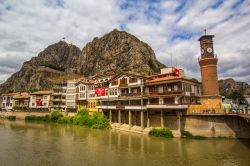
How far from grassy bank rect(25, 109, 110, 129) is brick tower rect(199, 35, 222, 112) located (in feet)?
91.6

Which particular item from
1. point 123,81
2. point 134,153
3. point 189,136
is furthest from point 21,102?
point 134,153

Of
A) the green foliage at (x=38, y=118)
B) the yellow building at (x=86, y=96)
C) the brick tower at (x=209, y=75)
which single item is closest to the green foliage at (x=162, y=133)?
the brick tower at (x=209, y=75)

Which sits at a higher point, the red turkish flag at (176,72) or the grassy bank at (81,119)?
the red turkish flag at (176,72)

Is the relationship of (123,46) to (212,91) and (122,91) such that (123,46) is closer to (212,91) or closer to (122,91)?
(122,91)

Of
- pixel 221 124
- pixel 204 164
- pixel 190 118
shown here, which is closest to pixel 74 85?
pixel 190 118

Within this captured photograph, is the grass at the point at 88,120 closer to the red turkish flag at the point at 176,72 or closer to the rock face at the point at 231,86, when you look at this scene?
the red turkish flag at the point at 176,72

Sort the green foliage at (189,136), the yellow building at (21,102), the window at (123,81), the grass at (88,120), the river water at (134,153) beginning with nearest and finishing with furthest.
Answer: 1. the river water at (134,153)
2. the green foliage at (189,136)
3. the window at (123,81)
4. the grass at (88,120)
5. the yellow building at (21,102)

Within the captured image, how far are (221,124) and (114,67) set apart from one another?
9502 centimetres

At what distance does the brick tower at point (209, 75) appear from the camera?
45.0m

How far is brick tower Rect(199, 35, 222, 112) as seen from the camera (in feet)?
148

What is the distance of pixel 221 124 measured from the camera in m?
41.4

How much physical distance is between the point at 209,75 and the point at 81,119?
40.6m

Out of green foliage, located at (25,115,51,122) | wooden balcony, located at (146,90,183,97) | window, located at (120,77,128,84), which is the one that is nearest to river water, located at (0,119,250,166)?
wooden balcony, located at (146,90,183,97)

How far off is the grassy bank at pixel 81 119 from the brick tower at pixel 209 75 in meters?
27.9
